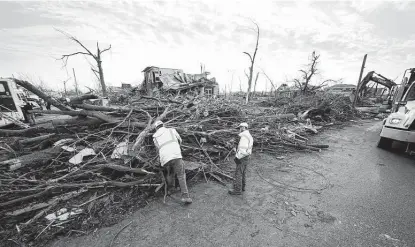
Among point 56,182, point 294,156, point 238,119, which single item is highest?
point 238,119

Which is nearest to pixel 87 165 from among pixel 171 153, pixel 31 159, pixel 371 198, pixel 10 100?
pixel 31 159

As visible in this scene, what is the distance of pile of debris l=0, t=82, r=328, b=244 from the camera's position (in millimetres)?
2977

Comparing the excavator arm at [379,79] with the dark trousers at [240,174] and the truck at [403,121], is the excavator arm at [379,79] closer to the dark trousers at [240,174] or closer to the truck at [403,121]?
the truck at [403,121]

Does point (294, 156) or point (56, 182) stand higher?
point (56, 182)

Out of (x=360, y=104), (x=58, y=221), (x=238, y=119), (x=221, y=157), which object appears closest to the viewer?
(x=58, y=221)

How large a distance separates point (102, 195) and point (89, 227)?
0.70 m

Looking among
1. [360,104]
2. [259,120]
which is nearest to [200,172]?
[259,120]

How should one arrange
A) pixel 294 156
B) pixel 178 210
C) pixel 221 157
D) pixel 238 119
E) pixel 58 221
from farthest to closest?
pixel 238 119 → pixel 294 156 → pixel 221 157 → pixel 178 210 → pixel 58 221

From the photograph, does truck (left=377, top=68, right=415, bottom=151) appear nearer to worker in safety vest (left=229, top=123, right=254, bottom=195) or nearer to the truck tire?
the truck tire

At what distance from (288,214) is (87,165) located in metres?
4.57

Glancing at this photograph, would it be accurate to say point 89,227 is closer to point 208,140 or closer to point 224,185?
point 224,185

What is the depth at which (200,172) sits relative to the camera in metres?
4.68

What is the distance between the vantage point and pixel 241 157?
3.63 m

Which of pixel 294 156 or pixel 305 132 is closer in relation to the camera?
pixel 294 156
